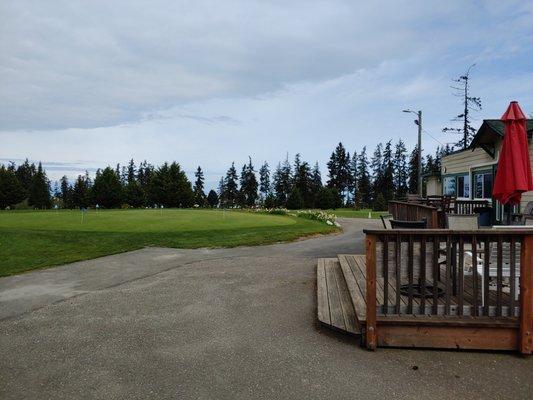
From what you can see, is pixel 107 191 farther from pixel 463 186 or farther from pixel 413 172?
pixel 413 172

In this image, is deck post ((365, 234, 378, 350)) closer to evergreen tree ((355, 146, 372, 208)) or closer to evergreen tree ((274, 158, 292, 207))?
evergreen tree ((274, 158, 292, 207))

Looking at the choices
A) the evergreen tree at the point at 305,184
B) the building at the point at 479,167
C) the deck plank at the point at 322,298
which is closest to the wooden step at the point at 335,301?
the deck plank at the point at 322,298

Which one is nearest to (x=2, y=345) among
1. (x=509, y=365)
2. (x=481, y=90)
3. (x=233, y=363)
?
(x=233, y=363)

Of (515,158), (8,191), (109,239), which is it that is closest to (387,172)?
(8,191)

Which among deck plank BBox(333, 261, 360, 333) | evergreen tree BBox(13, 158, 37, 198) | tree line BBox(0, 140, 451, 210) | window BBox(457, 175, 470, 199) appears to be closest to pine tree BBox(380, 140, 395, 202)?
tree line BBox(0, 140, 451, 210)

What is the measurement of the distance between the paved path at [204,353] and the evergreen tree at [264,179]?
252 ft

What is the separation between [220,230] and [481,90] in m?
35.8

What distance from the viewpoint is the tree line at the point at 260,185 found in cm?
5109

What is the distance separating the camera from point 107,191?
2020 inches

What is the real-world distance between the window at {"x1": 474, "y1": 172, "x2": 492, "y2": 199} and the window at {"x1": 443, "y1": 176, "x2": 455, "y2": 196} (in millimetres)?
2295

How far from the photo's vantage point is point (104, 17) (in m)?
13.5

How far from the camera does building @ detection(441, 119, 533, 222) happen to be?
11156 millimetres

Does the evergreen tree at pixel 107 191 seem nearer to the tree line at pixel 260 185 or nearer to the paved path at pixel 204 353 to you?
the tree line at pixel 260 185

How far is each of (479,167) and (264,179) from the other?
70821 millimetres
